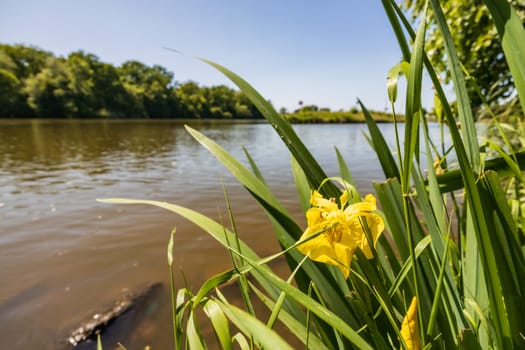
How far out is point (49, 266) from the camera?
101 inches

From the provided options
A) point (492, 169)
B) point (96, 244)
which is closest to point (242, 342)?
point (492, 169)

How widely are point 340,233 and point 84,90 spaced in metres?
50.4

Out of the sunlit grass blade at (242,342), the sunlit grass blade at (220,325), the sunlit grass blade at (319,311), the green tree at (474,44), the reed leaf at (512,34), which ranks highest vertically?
the green tree at (474,44)

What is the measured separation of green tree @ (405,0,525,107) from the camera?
2.61 m

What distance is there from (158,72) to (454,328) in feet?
231

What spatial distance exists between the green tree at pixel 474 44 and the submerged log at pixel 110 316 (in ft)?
10.8

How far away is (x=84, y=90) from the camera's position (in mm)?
40812

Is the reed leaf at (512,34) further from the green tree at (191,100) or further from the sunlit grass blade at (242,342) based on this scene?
the green tree at (191,100)

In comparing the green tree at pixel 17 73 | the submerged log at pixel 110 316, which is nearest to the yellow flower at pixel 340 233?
the submerged log at pixel 110 316

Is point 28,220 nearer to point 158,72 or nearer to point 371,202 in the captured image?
point 371,202

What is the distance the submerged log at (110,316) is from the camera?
1712 millimetres

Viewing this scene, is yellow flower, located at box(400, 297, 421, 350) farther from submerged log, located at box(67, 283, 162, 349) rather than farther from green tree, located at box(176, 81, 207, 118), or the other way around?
green tree, located at box(176, 81, 207, 118)

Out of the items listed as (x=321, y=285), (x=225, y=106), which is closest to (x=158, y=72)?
(x=225, y=106)

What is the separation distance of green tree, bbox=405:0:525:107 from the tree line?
41.7m
